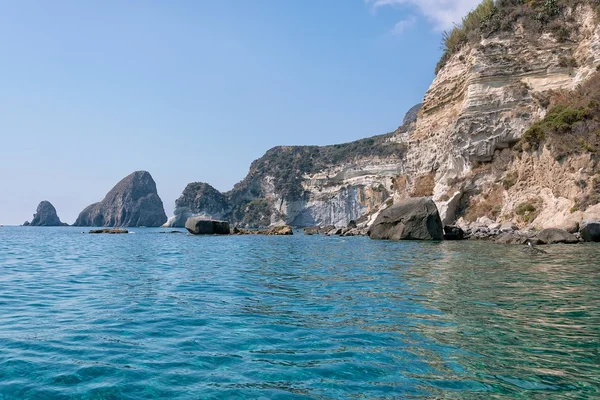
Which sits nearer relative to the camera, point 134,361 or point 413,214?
point 134,361

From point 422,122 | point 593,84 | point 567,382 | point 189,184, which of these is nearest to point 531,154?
point 593,84

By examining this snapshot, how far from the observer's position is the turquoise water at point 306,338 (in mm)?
4730

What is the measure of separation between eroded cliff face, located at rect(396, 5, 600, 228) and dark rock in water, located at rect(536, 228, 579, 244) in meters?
8.08

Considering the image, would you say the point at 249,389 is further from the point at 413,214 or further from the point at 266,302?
the point at 413,214

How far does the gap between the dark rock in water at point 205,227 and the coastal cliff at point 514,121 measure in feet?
71.3

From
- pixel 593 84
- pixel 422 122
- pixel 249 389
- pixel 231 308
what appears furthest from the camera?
pixel 422 122

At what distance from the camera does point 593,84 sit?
1353 inches

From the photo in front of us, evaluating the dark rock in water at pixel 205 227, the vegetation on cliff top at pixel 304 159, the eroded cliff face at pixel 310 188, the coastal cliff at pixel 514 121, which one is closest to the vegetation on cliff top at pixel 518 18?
the coastal cliff at pixel 514 121

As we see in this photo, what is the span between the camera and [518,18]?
136 ft

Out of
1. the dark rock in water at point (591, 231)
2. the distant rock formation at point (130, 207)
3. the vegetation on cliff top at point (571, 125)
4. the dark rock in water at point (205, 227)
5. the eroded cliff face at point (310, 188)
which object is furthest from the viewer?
the distant rock formation at point (130, 207)

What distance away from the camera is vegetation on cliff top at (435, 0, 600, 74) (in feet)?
130

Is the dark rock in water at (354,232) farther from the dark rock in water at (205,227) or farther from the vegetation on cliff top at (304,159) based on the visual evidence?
the vegetation on cliff top at (304,159)

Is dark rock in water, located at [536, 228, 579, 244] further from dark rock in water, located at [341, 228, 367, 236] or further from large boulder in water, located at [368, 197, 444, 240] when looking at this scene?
dark rock in water, located at [341, 228, 367, 236]

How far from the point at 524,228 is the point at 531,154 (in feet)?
23.1
